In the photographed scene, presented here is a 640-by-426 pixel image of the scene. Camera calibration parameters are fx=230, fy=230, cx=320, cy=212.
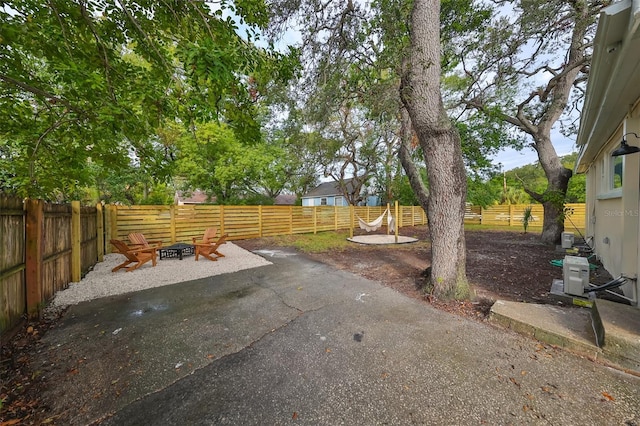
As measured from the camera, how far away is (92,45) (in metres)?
2.95

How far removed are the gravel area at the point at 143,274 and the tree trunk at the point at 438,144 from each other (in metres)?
3.93

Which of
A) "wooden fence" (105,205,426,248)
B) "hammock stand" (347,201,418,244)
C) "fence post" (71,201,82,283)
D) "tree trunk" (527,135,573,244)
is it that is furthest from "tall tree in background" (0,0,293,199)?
"tree trunk" (527,135,573,244)

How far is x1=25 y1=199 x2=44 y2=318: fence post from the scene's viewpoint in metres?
2.60

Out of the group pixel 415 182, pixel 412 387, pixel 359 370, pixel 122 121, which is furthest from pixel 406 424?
pixel 122 121

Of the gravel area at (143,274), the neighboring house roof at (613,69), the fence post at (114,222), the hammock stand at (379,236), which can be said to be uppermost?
the neighboring house roof at (613,69)

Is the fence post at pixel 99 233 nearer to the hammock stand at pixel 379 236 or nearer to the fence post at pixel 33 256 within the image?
the fence post at pixel 33 256

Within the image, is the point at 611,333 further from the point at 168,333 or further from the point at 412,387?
the point at 168,333

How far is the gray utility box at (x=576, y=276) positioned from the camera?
3.14m

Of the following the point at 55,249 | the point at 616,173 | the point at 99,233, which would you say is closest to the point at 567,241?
the point at 616,173

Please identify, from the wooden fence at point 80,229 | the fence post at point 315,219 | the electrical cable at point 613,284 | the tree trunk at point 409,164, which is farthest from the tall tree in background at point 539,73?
Result: the fence post at point 315,219

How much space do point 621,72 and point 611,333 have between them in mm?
2451

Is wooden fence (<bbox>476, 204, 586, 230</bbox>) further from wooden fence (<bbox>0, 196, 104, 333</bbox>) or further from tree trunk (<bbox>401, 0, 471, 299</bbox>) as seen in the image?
wooden fence (<bbox>0, 196, 104, 333</bbox>)

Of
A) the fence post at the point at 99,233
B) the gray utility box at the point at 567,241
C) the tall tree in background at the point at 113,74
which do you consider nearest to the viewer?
the tall tree in background at the point at 113,74

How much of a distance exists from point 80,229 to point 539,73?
1253cm
